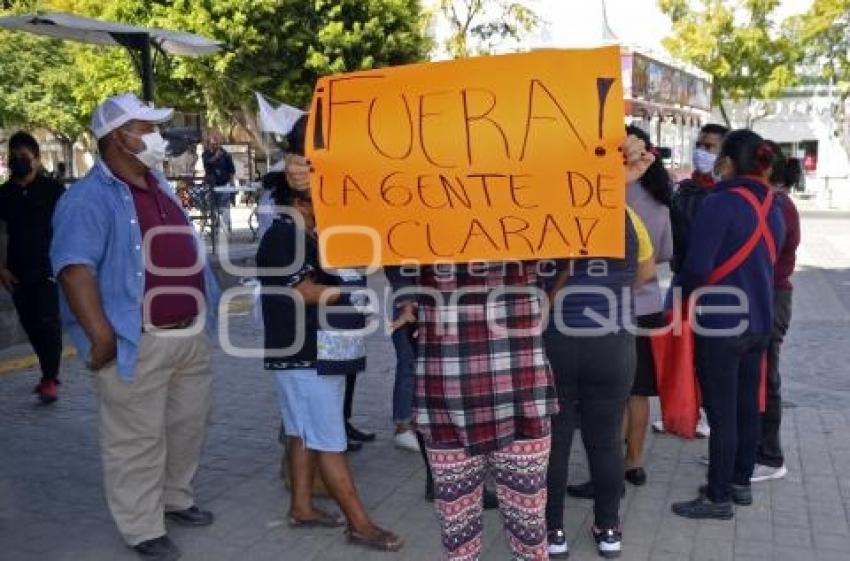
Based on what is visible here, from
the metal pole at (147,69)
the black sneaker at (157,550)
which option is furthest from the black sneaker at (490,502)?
the metal pole at (147,69)

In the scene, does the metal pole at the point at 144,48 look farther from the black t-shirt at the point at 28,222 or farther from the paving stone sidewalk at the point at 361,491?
the paving stone sidewalk at the point at 361,491

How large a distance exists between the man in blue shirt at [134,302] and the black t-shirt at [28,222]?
2487mm

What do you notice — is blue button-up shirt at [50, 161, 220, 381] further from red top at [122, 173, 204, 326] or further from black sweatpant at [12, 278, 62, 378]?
black sweatpant at [12, 278, 62, 378]

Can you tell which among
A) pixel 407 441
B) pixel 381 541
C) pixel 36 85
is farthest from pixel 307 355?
pixel 36 85

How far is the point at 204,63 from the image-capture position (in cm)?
2375

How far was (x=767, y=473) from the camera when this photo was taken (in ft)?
15.0

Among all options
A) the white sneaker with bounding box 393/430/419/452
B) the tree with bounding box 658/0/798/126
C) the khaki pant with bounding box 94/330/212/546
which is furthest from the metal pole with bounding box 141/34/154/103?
the tree with bounding box 658/0/798/126

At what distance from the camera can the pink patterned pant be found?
9.14ft

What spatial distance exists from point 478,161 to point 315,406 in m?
1.42

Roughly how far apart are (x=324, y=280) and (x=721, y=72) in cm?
2859

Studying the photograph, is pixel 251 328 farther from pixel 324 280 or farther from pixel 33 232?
pixel 324 280

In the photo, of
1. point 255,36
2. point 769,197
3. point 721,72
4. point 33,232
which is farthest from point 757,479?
point 721,72

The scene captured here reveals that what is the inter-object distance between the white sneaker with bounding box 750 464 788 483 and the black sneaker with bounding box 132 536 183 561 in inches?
113

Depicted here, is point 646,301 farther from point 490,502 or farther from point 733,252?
point 490,502
